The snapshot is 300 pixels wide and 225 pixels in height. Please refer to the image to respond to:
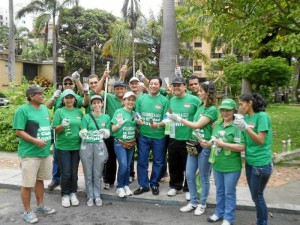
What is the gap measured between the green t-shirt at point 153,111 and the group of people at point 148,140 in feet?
0.05

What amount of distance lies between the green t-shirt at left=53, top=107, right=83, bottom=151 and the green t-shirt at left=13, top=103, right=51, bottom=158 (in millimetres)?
281

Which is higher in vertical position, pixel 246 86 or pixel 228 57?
pixel 228 57

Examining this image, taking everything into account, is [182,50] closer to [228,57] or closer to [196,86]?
[228,57]

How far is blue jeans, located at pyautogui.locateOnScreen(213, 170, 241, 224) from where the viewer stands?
4.30m

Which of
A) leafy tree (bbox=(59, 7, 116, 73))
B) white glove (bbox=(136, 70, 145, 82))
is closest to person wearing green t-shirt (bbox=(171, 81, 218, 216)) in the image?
white glove (bbox=(136, 70, 145, 82))

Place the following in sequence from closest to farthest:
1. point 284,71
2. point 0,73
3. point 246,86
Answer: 1. point 284,71
2. point 246,86
3. point 0,73

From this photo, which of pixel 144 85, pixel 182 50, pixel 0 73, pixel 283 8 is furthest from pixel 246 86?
pixel 0 73

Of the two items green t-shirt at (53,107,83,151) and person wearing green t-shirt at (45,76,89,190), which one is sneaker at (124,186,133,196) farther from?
person wearing green t-shirt at (45,76,89,190)

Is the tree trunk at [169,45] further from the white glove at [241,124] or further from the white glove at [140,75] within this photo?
the white glove at [241,124]

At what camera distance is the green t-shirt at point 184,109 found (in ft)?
16.8

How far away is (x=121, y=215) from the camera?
504 cm

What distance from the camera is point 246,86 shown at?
1938 centimetres

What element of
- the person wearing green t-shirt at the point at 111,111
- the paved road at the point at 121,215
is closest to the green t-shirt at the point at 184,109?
the person wearing green t-shirt at the point at 111,111

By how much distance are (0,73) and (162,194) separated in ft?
101
